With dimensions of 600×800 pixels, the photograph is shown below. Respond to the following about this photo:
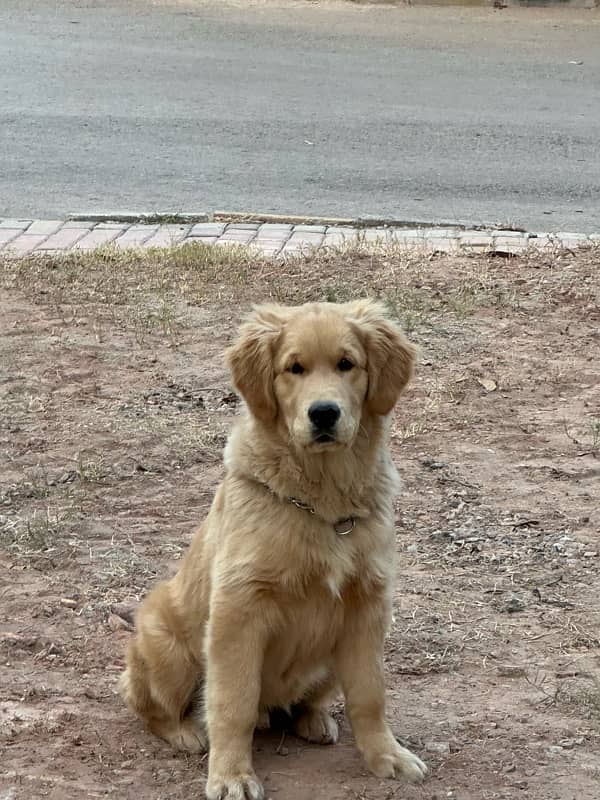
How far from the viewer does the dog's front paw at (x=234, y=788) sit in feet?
11.2

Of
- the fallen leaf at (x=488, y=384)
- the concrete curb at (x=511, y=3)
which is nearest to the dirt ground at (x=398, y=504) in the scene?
the fallen leaf at (x=488, y=384)

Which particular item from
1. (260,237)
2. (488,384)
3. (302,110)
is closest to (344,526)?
(488,384)

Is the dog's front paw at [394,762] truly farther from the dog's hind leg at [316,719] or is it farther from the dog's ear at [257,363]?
the dog's ear at [257,363]

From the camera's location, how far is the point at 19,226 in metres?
8.72

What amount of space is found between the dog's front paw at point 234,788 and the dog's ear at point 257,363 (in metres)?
1.03

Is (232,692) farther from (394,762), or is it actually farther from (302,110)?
(302,110)

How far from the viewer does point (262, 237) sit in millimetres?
8438

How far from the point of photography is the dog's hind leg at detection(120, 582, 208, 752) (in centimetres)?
378

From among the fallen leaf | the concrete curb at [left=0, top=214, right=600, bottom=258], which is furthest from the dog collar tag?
the concrete curb at [left=0, top=214, right=600, bottom=258]

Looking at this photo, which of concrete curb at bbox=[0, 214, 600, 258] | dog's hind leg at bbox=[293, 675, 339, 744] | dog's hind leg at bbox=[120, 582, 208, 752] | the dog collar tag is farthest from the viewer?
concrete curb at bbox=[0, 214, 600, 258]

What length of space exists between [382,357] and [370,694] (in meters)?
1.00

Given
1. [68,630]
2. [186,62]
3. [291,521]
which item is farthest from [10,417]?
[186,62]

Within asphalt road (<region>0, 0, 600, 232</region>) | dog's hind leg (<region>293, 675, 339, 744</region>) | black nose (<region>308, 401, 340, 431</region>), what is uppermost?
black nose (<region>308, 401, 340, 431</region>)

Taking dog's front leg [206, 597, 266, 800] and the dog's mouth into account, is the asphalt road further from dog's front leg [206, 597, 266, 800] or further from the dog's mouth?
dog's front leg [206, 597, 266, 800]
